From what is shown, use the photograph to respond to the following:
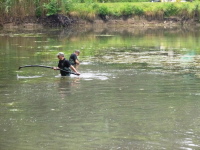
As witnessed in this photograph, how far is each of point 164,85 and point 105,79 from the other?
2538 mm

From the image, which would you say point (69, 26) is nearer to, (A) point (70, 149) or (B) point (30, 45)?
(B) point (30, 45)

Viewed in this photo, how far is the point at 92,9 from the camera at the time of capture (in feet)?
188

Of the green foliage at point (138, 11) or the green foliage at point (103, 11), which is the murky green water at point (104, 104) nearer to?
the green foliage at point (103, 11)

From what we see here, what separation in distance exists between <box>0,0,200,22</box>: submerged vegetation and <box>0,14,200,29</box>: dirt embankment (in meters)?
0.35

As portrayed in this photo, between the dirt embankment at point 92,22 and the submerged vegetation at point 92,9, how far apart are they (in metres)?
0.35

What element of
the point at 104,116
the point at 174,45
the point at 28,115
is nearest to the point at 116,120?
the point at 104,116

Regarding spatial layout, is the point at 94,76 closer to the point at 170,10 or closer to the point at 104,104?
the point at 104,104

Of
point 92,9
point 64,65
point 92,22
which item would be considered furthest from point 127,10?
point 64,65

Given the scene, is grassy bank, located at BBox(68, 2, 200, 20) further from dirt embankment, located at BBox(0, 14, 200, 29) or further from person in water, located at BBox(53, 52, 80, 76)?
person in water, located at BBox(53, 52, 80, 76)

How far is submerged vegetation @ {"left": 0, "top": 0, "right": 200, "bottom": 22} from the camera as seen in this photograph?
53.4 metres

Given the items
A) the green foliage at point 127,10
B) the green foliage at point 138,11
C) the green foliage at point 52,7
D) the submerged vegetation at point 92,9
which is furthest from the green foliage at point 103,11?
the green foliage at point 52,7

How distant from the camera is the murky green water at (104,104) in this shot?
1041 cm

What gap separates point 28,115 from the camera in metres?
12.8

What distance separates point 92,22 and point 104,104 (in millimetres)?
43810
